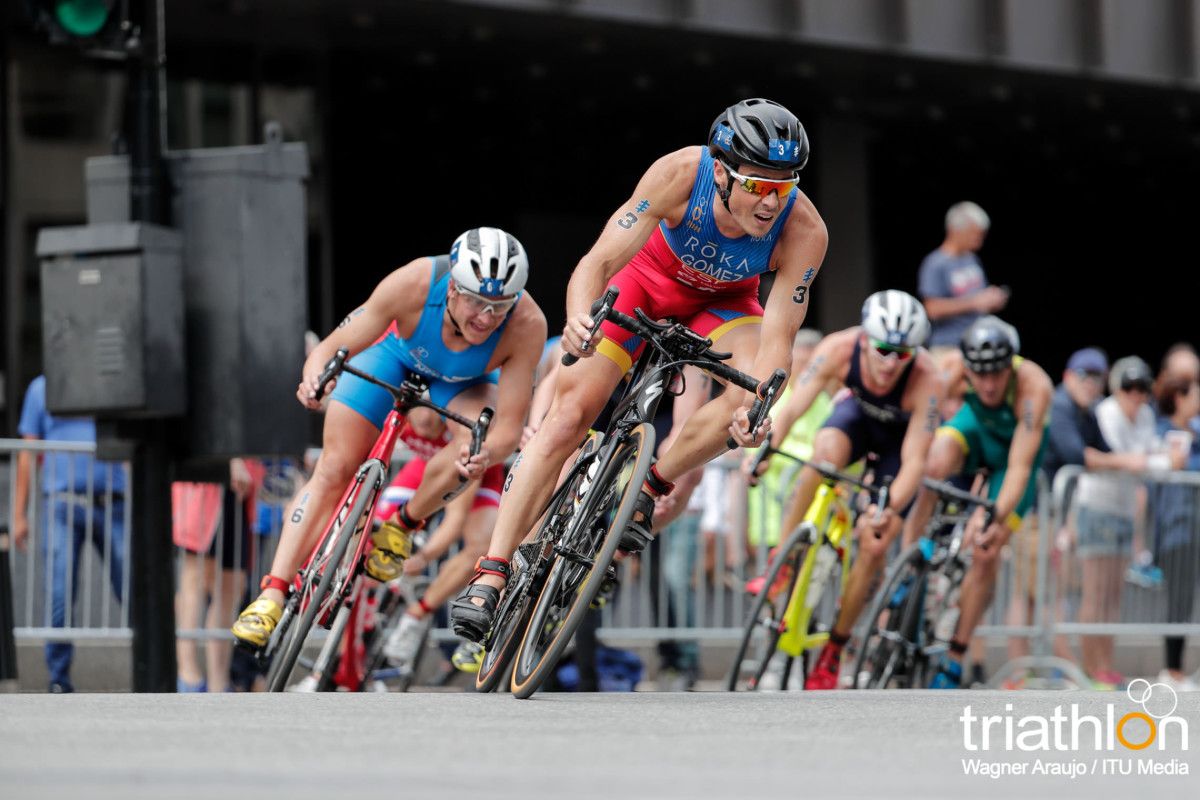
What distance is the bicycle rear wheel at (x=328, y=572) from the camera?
8812mm

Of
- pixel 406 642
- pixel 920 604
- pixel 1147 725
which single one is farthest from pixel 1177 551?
pixel 1147 725

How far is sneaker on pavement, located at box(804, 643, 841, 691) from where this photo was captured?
11297 millimetres

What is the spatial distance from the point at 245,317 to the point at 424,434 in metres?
1.53

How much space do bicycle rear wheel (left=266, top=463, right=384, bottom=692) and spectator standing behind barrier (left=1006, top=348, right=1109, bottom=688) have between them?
612 centimetres

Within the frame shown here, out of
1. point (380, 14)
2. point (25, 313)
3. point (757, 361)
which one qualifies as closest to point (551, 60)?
point (380, 14)

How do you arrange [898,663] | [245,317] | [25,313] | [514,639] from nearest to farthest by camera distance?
[514,639]
[245,317]
[898,663]
[25,313]

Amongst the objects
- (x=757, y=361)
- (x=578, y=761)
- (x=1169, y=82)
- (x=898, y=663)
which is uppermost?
(x=1169, y=82)

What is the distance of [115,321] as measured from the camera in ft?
30.2

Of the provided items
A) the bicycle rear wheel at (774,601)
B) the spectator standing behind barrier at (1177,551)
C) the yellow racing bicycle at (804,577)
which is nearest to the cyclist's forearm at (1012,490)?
the yellow racing bicycle at (804,577)

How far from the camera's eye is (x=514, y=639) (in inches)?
291

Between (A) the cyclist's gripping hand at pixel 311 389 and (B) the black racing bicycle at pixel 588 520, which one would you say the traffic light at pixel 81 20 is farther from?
(B) the black racing bicycle at pixel 588 520

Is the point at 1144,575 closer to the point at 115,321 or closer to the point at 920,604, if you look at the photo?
the point at 920,604

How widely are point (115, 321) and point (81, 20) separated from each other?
4.31ft

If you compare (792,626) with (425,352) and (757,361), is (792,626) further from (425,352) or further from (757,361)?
(757,361)
